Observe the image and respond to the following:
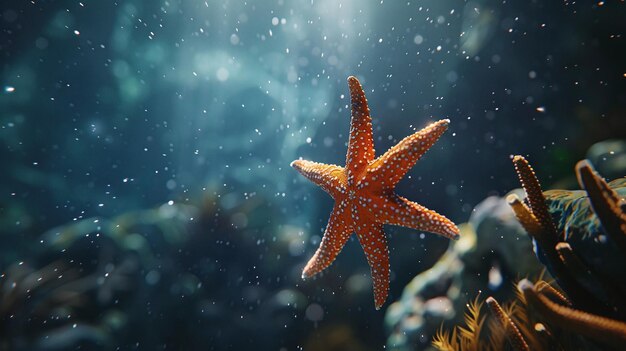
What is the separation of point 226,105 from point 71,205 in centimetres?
627

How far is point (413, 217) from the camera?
10.6 ft

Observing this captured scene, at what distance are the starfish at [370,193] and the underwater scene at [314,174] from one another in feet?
0.08

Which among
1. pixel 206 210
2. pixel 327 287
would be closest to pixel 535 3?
pixel 327 287

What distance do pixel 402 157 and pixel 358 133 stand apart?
60cm

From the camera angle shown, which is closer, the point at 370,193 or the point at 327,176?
the point at 370,193

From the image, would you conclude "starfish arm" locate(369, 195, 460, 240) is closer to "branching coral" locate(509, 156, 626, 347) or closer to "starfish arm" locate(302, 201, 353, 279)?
"starfish arm" locate(302, 201, 353, 279)

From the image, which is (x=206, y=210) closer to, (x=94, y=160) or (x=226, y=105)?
(x=226, y=105)

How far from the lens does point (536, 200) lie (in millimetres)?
2152

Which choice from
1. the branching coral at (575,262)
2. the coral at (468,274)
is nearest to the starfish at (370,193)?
the branching coral at (575,262)

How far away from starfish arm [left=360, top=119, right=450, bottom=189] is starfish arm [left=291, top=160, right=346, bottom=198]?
32 cm

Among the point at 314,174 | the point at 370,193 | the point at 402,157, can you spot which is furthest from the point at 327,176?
the point at 402,157

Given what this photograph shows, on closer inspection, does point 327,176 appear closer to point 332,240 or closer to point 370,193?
point 370,193

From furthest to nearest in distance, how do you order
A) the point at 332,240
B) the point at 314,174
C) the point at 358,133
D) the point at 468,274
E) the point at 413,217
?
1. the point at 468,274
2. the point at 314,174
3. the point at 332,240
4. the point at 358,133
5. the point at 413,217

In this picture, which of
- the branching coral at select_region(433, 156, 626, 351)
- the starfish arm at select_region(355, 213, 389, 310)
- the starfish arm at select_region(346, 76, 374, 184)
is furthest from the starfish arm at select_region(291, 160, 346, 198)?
the branching coral at select_region(433, 156, 626, 351)
